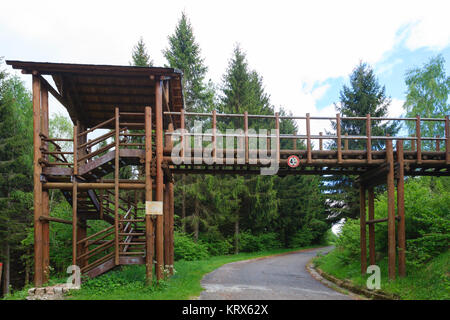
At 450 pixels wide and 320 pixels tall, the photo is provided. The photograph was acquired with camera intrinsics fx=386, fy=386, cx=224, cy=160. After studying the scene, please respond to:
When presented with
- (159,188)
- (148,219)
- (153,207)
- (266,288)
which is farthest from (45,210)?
(266,288)

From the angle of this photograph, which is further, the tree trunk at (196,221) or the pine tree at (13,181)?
the tree trunk at (196,221)

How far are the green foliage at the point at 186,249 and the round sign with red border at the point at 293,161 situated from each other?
1237cm

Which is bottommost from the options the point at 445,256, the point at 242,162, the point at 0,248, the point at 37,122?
the point at 0,248

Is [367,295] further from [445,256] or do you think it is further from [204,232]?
[204,232]

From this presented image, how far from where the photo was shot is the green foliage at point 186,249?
24078 mm

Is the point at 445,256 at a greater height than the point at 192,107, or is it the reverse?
the point at 192,107

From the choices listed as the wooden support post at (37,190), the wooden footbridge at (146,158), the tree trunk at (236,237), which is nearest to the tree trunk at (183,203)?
the tree trunk at (236,237)

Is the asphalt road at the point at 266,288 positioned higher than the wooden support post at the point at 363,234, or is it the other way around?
the wooden support post at the point at 363,234

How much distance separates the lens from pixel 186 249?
81.6 feet

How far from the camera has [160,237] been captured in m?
12.6

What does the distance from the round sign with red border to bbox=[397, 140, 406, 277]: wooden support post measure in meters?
3.45

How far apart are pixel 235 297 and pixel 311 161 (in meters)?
5.34

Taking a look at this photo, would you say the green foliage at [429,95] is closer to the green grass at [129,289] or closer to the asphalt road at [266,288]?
the asphalt road at [266,288]
